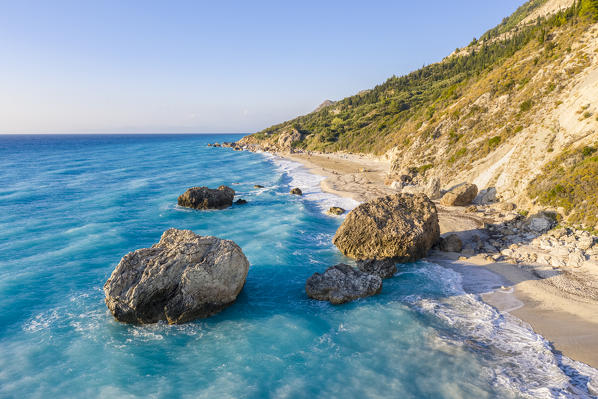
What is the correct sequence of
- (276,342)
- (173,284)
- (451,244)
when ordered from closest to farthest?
(276,342)
(173,284)
(451,244)

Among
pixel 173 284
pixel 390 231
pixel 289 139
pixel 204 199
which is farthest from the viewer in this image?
pixel 289 139

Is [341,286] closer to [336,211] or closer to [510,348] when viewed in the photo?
[510,348]

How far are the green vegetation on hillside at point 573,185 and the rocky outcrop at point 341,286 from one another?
1635 cm

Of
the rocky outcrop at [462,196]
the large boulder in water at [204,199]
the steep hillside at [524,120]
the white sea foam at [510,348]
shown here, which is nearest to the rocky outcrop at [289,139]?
the steep hillside at [524,120]

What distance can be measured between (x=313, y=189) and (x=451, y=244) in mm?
25546

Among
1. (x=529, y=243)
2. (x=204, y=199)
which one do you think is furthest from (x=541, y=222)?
(x=204, y=199)

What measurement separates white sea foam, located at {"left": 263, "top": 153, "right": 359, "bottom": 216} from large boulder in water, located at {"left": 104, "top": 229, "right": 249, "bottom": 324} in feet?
64.1

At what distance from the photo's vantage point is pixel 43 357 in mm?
13539

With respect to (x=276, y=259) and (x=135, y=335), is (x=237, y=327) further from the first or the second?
(x=276, y=259)

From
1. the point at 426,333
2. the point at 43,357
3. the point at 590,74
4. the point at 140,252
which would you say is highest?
the point at 590,74

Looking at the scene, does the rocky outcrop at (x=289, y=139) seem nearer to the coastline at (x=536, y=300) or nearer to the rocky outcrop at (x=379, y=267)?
the coastline at (x=536, y=300)

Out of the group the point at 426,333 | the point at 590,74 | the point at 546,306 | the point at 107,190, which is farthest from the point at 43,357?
the point at 590,74

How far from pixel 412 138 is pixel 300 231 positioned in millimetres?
30760

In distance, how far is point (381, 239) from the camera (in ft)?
68.0
